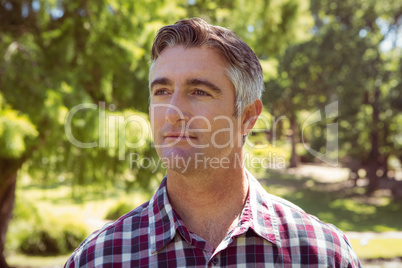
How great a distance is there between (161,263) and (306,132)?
101 feet

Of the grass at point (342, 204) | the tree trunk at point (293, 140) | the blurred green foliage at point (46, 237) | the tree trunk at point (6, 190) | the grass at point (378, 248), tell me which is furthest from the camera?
the tree trunk at point (293, 140)

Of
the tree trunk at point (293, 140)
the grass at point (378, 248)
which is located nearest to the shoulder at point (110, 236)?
the grass at point (378, 248)

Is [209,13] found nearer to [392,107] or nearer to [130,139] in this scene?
[130,139]

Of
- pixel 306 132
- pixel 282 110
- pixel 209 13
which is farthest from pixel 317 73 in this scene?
pixel 209 13

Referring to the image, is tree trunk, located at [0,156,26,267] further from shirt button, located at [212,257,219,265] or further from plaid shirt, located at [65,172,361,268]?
shirt button, located at [212,257,219,265]

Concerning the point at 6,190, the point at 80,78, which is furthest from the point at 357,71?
the point at 6,190

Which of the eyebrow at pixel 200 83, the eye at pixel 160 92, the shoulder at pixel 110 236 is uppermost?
the eyebrow at pixel 200 83

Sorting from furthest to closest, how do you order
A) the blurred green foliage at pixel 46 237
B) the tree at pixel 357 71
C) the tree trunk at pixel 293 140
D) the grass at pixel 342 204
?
1. the tree trunk at pixel 293 140
2. the tree at pixel 357 71
3. the grass at pixel 342 204
4. the blurred green foliage at pixel 46 237

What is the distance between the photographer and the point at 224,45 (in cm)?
136

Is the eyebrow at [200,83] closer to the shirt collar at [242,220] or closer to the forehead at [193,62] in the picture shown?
the forehead at [193,62]

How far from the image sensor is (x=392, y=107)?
16391 millimetres

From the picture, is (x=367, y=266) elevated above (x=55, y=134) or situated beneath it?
situated beneath

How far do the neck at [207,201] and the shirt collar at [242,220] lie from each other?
0.05 m

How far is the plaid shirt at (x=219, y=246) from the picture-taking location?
1267mm
